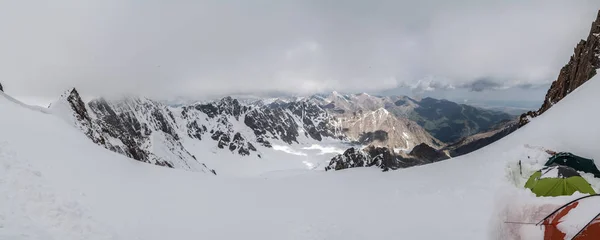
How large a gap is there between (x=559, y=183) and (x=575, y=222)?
4652 millimetres

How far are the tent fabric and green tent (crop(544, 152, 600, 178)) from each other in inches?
320

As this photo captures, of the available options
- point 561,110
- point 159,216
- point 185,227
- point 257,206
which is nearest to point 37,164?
point 159,216

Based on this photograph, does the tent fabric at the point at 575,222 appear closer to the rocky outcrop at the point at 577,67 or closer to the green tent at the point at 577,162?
the green tent at the point at 577,162

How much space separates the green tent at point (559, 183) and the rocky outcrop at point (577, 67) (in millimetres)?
44467

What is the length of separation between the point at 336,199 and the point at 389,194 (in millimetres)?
2960

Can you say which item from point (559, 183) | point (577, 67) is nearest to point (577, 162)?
point (559, 183)

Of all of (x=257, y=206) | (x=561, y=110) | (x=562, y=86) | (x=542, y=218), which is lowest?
(x=257, y=206)

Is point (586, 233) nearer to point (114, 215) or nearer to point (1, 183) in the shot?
point (114, 215)

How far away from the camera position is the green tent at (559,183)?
9.79 meters

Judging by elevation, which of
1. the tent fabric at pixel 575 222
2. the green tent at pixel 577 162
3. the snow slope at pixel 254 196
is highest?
the green tent at pixel 577 162

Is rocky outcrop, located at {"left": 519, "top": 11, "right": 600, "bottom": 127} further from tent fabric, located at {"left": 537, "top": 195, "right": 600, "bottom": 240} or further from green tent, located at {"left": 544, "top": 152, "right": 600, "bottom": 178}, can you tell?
tent fabric, located at {"left": 537, "top": 195, "right": 600, "bottom": 240}

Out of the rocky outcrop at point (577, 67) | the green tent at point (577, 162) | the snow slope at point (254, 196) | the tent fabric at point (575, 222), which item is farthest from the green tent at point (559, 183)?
the rocky outcrop at point (577, 67)

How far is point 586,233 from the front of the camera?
6.17 metres

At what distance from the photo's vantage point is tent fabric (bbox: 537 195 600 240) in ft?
20.1
